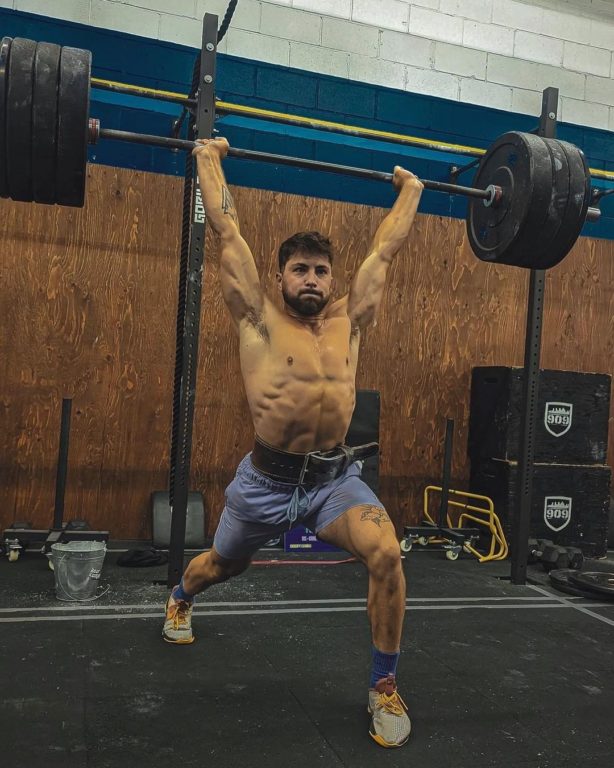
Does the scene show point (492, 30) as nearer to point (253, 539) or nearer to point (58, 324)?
point (58, 324)

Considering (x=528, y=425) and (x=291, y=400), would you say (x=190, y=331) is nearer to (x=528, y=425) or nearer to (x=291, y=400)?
(x=291, y=400)

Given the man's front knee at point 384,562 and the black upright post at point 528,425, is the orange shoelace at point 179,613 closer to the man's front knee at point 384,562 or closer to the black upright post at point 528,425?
the man's front knee at point 384,562

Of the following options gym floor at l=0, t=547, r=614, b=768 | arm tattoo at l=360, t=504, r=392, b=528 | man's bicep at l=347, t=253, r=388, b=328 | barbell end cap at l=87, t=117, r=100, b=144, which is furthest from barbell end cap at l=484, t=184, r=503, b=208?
gym floor at l=0, t=547, r=614, b=768

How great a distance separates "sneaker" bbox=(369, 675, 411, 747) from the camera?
184 cm

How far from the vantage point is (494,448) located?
446cm

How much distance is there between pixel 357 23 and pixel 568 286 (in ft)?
7.98

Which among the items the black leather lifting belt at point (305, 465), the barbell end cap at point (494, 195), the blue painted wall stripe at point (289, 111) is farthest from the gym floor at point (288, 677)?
the blue painted wall stripe at point (289, 111)

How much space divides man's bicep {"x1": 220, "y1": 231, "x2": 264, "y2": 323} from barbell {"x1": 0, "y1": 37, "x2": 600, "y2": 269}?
1.42 ft

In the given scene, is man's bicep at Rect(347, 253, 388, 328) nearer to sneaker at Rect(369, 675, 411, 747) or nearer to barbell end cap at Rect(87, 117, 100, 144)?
barbell end cap at Rect(87, 117, 100, 144)

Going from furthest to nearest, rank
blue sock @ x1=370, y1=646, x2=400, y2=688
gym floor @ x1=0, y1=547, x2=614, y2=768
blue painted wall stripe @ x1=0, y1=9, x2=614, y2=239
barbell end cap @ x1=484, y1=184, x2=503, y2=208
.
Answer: blue painted wall stripe @ x1=0, y1=9, x2=614, y2=239, barbell end cap @ x1=484, y1=184, x2=503, y2=208, blue sock @ x1=370, y1=646, x2=400, y2=688, gym floor @ x1=0, y1=547, x2=614, y2=768

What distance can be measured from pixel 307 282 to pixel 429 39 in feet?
12.2

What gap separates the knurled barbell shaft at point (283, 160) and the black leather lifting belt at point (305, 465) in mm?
1082

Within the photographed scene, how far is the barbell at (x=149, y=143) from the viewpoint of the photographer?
2162mm

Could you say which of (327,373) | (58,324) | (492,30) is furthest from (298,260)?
(492,30)
